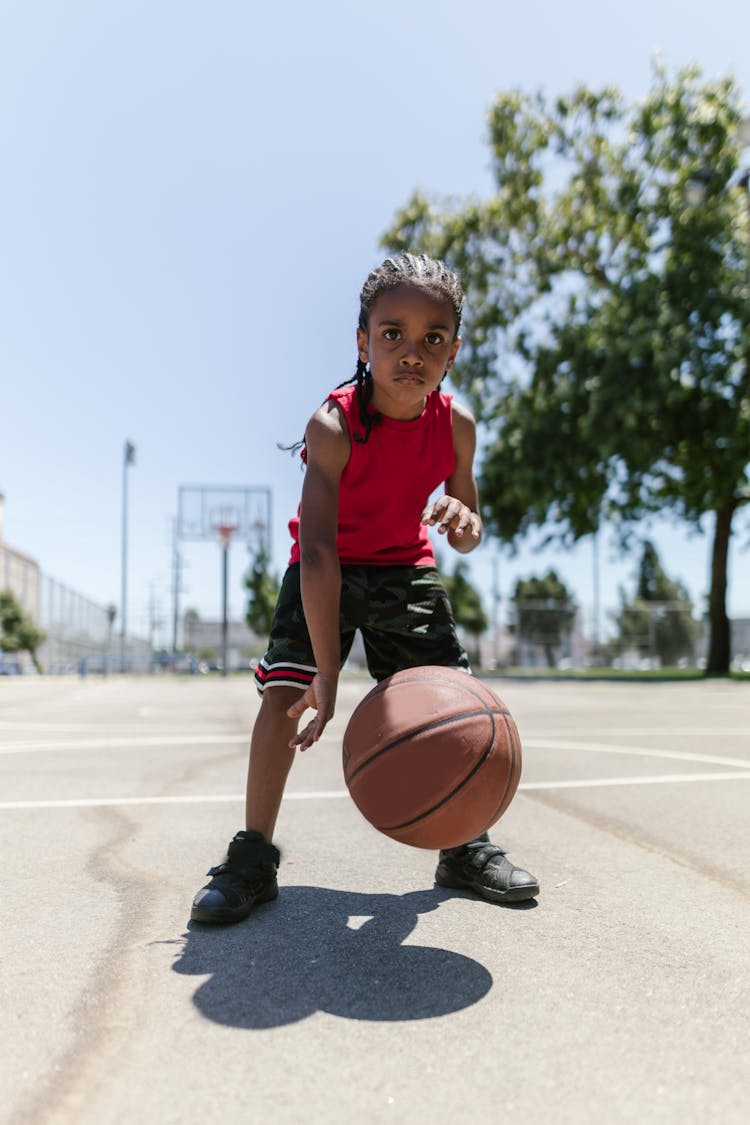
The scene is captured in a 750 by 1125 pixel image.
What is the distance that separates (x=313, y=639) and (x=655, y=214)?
22959 mm

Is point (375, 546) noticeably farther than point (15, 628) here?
No

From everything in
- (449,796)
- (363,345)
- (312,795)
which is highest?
(363,345)

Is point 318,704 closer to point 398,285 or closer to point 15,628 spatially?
point 398,285

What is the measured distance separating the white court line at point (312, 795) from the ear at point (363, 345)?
251cm

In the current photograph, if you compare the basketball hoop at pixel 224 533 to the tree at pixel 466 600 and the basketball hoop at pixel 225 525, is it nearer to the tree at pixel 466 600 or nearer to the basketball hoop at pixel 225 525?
the basketball hoop at pixel 225 525

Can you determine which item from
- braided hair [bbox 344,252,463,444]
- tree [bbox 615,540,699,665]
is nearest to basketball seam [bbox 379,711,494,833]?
braided hair [bbox 344,252,463,444]

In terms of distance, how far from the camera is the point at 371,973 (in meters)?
2.21

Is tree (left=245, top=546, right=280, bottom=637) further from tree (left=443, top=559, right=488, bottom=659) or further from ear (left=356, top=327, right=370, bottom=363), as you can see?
ear (left=356, top=327, right=370, bottom=363)

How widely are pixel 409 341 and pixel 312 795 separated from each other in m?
2.88

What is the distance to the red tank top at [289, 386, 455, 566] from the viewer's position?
301cm

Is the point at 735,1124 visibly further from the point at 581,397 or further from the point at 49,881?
the point at 581,397

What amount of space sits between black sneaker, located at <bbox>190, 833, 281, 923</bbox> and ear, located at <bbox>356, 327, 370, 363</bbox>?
5.07ft

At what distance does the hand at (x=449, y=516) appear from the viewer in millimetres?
2748

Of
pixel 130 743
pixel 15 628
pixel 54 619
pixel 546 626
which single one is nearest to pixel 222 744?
pixel 130 743
